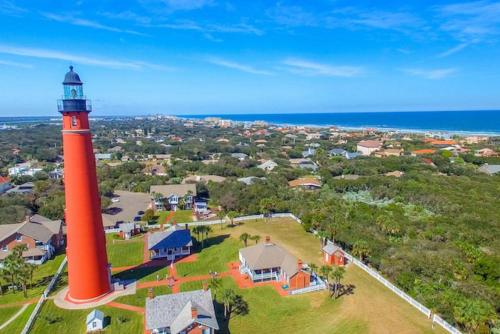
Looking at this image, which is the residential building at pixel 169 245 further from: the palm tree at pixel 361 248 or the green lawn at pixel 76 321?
the palm tree at pixel 361 248

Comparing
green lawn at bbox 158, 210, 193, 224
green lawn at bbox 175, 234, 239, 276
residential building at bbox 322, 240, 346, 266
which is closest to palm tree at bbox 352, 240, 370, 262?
residential building at bbox 322, 240, 346, 266

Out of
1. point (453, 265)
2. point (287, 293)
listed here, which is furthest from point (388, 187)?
point (287, 293)

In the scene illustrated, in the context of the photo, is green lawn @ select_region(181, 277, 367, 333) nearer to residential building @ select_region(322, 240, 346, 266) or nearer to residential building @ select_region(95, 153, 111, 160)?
residential building @ select_region(322, 240, 346, 266)

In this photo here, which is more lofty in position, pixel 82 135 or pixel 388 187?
pixel 82 135

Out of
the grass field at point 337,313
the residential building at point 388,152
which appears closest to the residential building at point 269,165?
the residential building at point 388,152

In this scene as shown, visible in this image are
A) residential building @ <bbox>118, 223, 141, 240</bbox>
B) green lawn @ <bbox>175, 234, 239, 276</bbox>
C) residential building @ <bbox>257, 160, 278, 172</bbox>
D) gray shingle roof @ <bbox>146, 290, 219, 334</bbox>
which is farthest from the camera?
residential building @ <bbox>257, 160, 278, 172</bbox>

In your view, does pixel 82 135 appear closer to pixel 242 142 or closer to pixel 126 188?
pixel 126 188

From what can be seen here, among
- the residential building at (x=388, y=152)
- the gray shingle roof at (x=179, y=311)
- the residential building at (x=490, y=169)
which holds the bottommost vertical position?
the gray shingle roof at (x=179, y=311)
